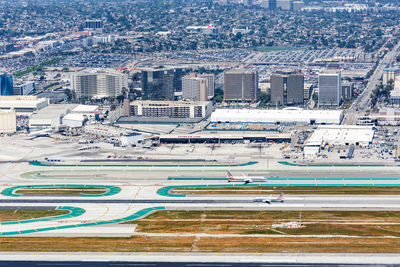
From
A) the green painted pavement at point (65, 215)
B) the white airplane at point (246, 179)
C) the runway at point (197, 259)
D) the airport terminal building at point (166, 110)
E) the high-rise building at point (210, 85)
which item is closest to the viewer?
the runway at point (197, 259)

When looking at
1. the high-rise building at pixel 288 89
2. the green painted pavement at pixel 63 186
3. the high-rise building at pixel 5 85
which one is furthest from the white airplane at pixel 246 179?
the high-rise building at pixel 5 85

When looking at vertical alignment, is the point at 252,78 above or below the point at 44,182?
above

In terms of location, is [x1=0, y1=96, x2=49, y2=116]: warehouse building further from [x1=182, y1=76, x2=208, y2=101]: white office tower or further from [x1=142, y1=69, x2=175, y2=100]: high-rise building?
[x1=182, y1=76, x2=208, y2=101]: white office tower

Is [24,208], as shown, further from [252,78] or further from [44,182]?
[252,78]

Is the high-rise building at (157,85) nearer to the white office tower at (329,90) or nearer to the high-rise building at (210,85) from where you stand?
the high-rise building at (210,85)

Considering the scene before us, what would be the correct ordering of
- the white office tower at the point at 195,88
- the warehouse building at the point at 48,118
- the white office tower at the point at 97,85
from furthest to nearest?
the white office tower at the point at 97,85, the white office tower at the point at 195,88, the warehouse building at the point at 48,118

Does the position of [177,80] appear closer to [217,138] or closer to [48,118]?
[48,118]

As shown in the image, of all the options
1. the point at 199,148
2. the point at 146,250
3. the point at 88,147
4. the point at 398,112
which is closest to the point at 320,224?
the point at 146,250

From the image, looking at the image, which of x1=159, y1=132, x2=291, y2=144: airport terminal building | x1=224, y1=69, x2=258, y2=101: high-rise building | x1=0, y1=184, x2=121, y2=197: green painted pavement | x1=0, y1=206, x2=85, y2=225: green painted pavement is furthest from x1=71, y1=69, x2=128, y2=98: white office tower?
x1=0, y1=206, x2=85, y2=225: green painted pavement
